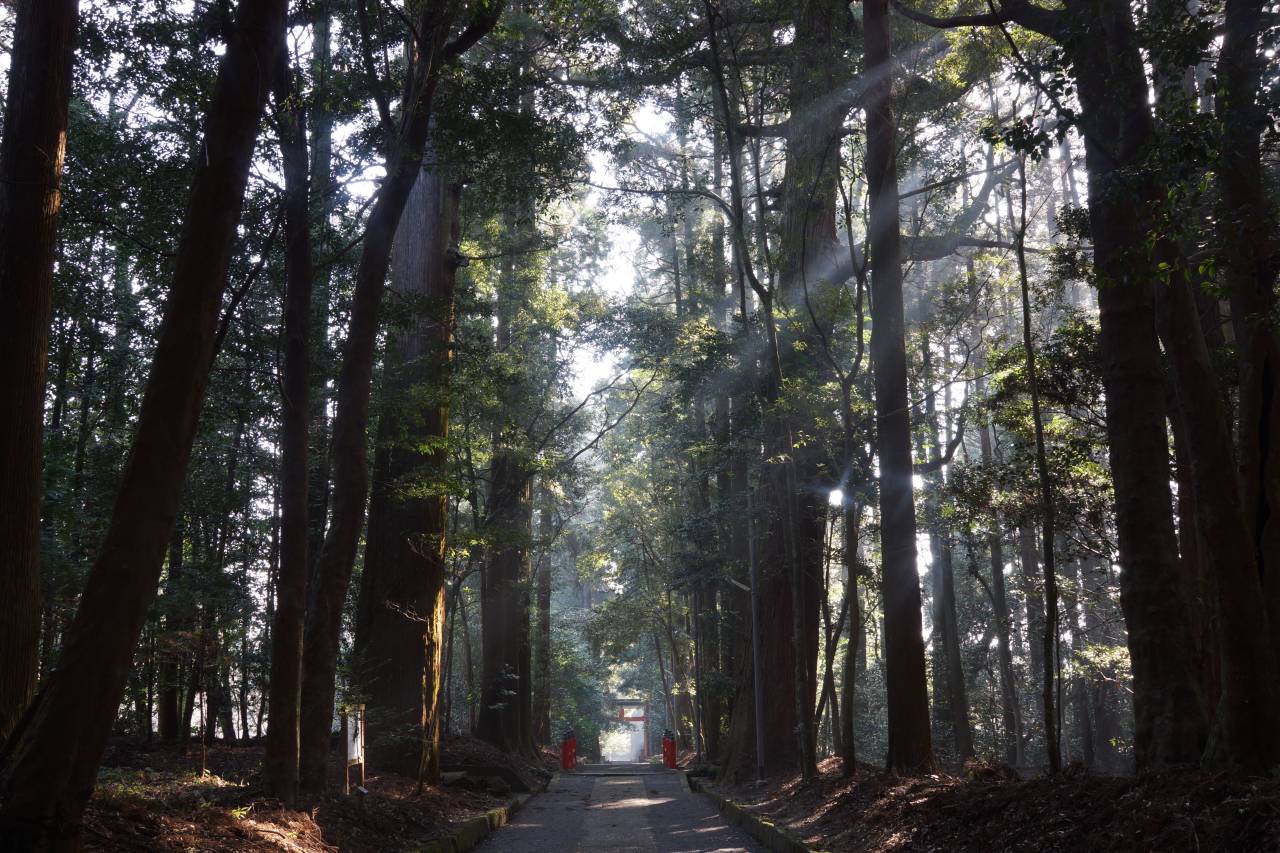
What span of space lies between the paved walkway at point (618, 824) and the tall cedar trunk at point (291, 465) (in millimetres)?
3311

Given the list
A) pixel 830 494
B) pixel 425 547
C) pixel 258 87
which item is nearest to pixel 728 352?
pixel 830 494

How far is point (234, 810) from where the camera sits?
21.6ft

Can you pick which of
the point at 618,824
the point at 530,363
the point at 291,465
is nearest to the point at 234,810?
the point at 291,465

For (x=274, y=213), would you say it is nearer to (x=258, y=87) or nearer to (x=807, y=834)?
(x=258, y=87)

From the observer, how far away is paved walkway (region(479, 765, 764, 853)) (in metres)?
9.97

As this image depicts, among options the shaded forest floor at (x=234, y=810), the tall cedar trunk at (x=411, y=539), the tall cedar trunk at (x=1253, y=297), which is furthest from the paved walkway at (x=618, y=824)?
the tall cedar trunk at (x=1253, y=297)

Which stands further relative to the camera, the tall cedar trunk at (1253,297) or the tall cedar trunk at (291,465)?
the tall cedar trunk at (291,465)

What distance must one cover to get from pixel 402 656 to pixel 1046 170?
93.4 feet

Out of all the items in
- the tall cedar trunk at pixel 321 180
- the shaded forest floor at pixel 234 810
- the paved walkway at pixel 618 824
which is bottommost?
the paved walkway at pixel 618 824

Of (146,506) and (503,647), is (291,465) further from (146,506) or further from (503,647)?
(503,647)

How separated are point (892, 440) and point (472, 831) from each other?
6.38 meters

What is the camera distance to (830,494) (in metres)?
15.2

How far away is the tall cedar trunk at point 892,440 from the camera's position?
10469 mm

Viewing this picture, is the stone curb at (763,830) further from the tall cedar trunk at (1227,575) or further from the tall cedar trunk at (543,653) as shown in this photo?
the tall cedar trunk at (543,653)
